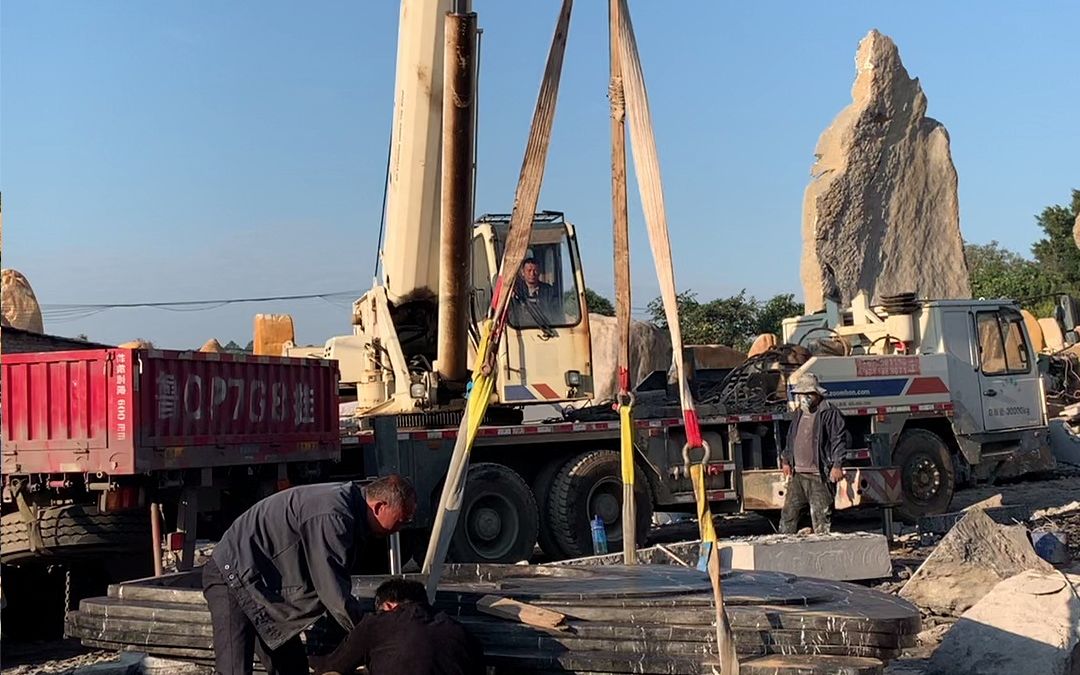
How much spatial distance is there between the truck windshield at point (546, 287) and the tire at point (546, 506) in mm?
1460

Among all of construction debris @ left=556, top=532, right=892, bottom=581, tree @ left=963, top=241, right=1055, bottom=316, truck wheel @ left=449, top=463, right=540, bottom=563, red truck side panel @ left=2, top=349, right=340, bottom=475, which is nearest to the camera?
red truck side panel @ left=2, top=349, right=340, bottom=475

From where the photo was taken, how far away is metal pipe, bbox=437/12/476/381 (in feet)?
30.9

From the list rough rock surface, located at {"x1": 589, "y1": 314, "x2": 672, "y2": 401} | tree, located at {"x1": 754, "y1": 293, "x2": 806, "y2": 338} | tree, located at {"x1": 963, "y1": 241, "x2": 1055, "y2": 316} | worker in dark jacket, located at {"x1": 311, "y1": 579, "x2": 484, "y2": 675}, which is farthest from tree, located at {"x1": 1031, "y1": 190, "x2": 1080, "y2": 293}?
worker in dark jacket, located at {"x1": 311, "y1": 579, "x2": 484, "y2": 675}

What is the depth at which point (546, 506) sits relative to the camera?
1232 cm

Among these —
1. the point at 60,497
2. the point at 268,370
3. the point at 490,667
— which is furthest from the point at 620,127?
the point at 60,497

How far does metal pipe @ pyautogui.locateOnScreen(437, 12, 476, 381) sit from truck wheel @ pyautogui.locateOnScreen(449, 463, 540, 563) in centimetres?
103

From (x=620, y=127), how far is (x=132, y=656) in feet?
12.7

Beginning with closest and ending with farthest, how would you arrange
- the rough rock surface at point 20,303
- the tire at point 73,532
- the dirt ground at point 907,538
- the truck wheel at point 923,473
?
the dirt ground at point 907,538 → the tire at point 73,532 → the truck wheel at point 923,473 → the rough rock surface at point 20,303

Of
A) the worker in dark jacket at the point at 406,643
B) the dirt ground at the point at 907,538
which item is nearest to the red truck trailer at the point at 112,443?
the dirt ground at the point at 907,538

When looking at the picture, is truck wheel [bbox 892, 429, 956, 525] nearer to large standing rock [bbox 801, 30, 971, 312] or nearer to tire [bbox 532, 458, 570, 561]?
tire [bbox 532, 458, 570, 561]

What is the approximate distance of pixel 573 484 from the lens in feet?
40.3

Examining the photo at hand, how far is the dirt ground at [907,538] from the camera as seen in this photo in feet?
27.5

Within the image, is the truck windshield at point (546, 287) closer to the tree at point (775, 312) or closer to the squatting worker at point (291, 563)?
the squatting worker at point (291, 563)

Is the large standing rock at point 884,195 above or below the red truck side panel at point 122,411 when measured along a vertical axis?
above
